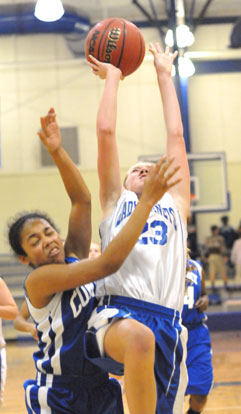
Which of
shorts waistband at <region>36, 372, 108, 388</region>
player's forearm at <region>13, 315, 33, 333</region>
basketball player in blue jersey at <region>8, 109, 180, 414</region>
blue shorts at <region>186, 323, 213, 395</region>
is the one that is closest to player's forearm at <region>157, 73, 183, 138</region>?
basketball player in blue jersey at <region>8, 109, 180, 414</region>

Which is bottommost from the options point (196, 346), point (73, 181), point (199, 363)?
point (199, 363)

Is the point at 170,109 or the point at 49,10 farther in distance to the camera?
the point at 49,10

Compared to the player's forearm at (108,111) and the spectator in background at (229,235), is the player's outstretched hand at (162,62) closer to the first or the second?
the player's forearm at (108,111)

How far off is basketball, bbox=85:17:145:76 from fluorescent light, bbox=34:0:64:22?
9.99 meters

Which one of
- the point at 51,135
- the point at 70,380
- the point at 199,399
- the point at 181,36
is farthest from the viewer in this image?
the point at 181,36

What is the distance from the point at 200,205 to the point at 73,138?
377 cm

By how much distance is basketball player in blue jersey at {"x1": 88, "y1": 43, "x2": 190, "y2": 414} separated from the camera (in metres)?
2.66

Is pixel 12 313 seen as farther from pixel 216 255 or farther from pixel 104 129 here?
pixel 216 255

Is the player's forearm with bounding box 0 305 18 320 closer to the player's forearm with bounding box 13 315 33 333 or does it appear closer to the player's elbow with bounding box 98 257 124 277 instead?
the player's forearm with bounding box 13 315 33 333

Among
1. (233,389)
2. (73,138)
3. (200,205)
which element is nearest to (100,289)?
(233,389)

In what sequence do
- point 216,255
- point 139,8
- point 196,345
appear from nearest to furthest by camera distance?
1. point 196,345
2. point 216,255
3. point 139,8

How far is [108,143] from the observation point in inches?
117

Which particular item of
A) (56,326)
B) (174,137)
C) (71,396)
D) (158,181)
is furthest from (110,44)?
(71,396)

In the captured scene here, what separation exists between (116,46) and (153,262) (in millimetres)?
1131
